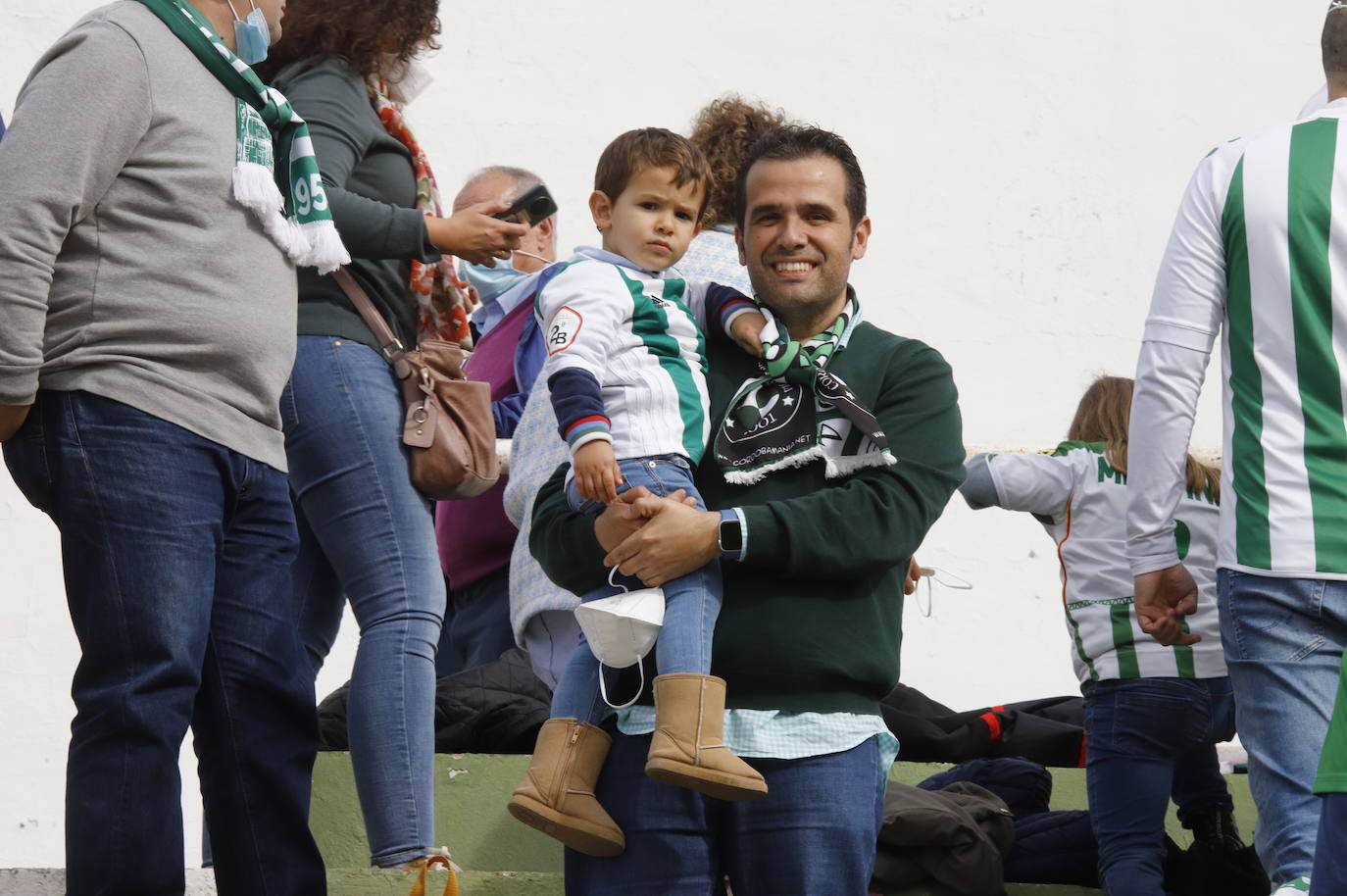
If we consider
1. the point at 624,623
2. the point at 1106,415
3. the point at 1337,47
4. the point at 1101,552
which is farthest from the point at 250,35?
the point at 1106,415

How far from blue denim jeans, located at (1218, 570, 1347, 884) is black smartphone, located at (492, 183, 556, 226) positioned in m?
1.29

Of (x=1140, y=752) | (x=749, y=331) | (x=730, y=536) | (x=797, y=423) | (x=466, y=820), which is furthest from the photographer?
(x=466, y=820)

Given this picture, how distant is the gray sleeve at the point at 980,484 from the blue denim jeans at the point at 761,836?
1574mm

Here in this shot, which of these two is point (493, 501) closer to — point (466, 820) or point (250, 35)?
point (466, 820)

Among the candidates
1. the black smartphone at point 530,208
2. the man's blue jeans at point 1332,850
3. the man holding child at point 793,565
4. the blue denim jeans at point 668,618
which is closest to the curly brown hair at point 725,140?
the black smartphone at point 530,208

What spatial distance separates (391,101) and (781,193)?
0.99m

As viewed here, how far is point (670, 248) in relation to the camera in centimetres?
289

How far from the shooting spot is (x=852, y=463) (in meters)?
2.22

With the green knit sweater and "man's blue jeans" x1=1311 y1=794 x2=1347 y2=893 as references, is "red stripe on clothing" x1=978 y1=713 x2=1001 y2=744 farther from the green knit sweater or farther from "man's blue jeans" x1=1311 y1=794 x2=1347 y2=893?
"man's blue jeans" x1=1311 y1=794 x2=1347 y2=893

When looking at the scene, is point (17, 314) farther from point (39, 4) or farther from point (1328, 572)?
point (39, 4)

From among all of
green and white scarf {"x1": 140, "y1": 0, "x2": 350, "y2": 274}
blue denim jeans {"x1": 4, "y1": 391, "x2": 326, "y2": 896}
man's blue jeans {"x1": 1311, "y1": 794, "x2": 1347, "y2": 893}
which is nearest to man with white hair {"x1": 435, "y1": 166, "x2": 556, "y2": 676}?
green and white scarf {"x1": 140, "y1": 0, "x2": 350, "y2": 274}

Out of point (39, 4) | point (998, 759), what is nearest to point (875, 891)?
point (998, 759)

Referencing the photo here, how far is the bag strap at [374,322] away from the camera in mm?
2924

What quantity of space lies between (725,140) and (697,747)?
1.82 m
